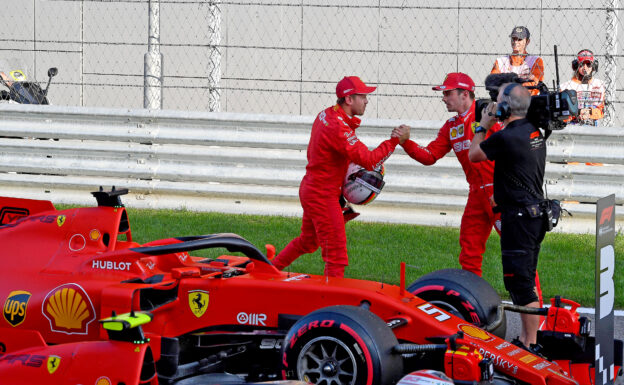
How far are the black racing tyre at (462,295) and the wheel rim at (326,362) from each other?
1.27m

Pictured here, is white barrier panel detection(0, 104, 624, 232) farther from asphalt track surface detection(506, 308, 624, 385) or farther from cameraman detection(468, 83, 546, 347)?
cameraman detection(468, 83, 546, 347)

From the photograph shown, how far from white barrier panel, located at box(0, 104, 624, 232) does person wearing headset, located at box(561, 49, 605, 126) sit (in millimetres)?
491

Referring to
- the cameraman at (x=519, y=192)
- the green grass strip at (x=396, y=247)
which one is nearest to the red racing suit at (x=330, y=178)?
the green grass strip at (x=396, y=247)

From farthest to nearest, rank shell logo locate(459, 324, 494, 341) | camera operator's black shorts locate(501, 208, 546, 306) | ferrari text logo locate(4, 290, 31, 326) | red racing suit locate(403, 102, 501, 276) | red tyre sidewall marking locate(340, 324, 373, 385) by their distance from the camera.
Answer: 1. red racing suit locate(403, 102, 501, 276)
2. camera operator's black shorts locate(501, 208, 546, 306)
3. ferrari text logo locate(4, 290, 31, 326)
4. shell logo locate(459, 324, 494, 341)
5. red tyre sidewall marking locate(340, 324, 373, 385)

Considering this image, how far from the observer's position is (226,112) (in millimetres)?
10711

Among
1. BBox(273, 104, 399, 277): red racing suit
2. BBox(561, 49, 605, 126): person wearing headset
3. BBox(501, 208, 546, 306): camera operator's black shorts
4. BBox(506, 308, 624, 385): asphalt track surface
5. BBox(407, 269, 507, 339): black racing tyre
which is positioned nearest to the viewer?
BBox(407, 269, 507, 339): black racing tyre

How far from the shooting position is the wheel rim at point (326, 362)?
4.70 m

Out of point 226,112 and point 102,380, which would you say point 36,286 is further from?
point 226,112

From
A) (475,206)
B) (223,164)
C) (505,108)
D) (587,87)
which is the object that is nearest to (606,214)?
(505,108)

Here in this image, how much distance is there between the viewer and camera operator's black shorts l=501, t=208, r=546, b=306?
6.07 metres

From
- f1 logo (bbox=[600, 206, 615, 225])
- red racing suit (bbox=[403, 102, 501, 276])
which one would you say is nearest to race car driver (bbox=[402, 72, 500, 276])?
red racing suit (bbox=[403, 102, 501, 276])

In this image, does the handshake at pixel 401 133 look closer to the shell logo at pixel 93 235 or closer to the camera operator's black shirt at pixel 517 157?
the camera operator's black shirt at pixel 517 157

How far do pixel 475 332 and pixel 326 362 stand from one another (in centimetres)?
87

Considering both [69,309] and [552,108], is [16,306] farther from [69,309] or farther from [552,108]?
[552,108]
